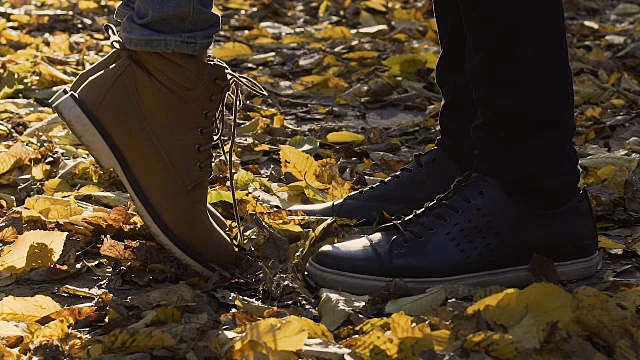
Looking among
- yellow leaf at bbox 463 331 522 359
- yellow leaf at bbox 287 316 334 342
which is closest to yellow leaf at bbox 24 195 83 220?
yellow leaf at bbox 287 316 334 342

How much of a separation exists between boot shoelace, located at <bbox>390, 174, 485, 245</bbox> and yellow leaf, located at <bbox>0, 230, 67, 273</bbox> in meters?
0.75

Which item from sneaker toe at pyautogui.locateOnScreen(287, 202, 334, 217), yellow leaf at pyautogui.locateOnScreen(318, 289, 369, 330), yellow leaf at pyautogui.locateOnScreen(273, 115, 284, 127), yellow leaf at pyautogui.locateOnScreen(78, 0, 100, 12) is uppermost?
yellow leaf at pyautogui.locateOnScreen(78, 0, 100, 12)

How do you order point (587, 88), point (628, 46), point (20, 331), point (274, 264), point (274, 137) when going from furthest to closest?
1. point (628, 46)
2. point (587, 88)
3. point (274, 137)
4. point (274, 264)
5. point (20, 331)

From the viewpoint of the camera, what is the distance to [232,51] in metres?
4.58

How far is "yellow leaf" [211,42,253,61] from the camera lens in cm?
453

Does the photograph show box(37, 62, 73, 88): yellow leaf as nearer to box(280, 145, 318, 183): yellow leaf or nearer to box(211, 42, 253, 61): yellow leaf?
box(211, 42, 253, 61): yellow leaf

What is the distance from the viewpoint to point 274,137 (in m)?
3.37

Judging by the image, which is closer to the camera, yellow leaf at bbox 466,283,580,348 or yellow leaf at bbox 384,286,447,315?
yellow leaf at bbox 466,283,580,348

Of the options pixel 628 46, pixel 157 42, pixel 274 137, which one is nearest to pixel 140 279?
pixel 157 42

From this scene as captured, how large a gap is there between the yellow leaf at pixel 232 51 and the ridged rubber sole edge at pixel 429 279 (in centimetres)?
261

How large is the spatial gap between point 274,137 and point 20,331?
1.71 m

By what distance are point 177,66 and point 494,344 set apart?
2.84 feet

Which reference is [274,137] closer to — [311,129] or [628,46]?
[311,129]

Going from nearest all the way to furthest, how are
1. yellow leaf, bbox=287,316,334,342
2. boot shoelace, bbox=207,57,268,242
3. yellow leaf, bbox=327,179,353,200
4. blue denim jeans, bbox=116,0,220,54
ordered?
yellow leaf, bbox=287,316,334,342, blue denim jeans, bbox=116,0,220,54, boot shoelace, bbox=207,57,268,242, yellow leaf, bbox=327,179,353,200
